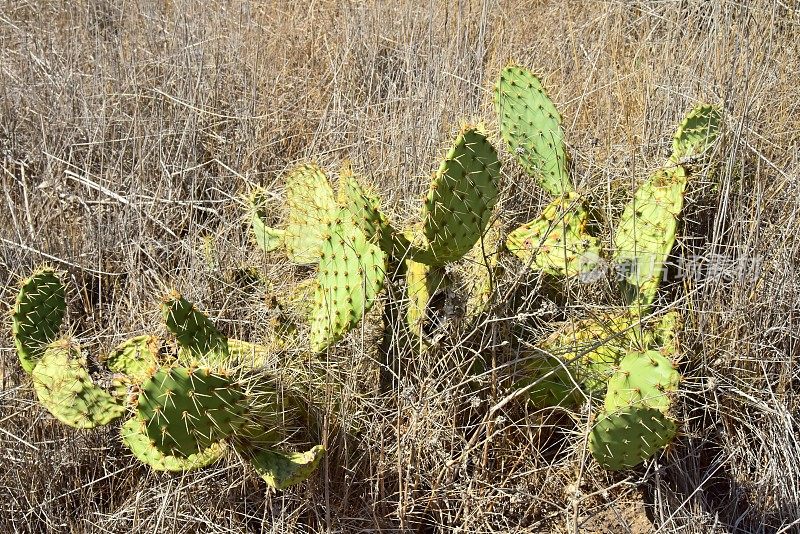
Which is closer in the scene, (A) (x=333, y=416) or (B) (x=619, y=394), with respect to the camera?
(B) (x=619, y=394)

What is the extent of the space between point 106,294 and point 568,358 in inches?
51.7

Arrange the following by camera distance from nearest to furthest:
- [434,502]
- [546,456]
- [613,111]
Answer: [434,502] → [546,456] → [613,111]

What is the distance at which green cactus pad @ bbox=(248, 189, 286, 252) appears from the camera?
7.77ft

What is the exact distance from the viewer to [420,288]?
6.82 ft

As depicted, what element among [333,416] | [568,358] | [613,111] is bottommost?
[333,416]

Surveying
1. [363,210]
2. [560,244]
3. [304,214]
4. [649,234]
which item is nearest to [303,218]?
[304,214]

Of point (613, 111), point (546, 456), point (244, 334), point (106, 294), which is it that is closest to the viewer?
point (546, 456)

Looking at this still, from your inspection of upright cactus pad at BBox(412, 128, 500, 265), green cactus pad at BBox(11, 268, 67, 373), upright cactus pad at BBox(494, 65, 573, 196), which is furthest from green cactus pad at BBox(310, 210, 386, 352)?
upright cactus pad at BBox(494, 65, 573, 196)

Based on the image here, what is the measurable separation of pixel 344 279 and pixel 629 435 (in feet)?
2.18

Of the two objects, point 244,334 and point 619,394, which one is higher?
point 619,394

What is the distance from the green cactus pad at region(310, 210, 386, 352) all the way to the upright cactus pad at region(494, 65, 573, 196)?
730 mm

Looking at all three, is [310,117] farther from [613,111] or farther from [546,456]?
[546,456]

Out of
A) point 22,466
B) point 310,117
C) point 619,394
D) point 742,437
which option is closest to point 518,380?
point 619,394

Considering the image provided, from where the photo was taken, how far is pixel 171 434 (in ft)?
5.34
